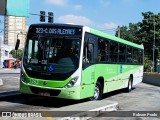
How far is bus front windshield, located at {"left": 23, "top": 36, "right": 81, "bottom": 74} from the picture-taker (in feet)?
43.6

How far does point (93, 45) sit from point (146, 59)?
196 feet

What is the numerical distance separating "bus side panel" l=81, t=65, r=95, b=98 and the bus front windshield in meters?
0.67

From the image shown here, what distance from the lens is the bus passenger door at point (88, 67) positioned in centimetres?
1374

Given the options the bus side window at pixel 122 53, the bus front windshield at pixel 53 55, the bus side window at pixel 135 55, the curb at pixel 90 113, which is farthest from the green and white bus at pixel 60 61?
the bus side window at pixel 135 55

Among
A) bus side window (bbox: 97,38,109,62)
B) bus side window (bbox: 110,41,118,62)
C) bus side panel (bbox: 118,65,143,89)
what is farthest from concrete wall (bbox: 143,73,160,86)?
bus side window (bbox: 97,38,109,62)

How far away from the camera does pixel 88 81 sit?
14.2 metres

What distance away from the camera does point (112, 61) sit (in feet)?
57.8

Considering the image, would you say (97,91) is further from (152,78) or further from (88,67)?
(152,78)

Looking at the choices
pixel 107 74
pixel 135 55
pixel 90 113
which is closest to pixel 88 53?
pixel 107 74

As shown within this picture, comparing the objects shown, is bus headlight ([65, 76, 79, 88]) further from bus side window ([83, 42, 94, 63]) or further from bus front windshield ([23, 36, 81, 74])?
bus side window ([83, 42, 94, 63])

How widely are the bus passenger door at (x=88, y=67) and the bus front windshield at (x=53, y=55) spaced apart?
1.55 feet

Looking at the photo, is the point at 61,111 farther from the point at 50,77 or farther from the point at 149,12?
the point at 149,12

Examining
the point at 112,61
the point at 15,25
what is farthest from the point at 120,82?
the point at 15,25

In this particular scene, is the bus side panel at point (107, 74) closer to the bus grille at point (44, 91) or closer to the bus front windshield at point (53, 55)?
the bus front windshield at point (53, 55)
